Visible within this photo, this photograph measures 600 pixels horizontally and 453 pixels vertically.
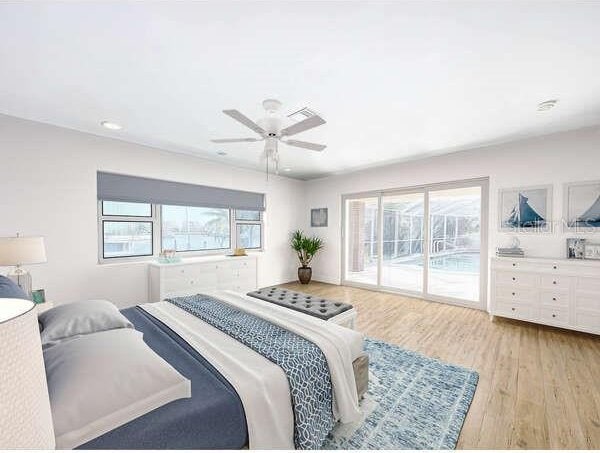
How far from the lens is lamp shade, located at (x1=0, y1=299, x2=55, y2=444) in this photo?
0.33m

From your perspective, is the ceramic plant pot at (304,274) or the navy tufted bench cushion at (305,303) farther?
the ceramic plant pot at (304,274)

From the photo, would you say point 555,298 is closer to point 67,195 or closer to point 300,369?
point 300,369

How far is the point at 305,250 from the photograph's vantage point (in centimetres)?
582

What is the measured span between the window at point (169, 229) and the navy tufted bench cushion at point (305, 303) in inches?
82.7

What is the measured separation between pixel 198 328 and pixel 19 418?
1.59 meters

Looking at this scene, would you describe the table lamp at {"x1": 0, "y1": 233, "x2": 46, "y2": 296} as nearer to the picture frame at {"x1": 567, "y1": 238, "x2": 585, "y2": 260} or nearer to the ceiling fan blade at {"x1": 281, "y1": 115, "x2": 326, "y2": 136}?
the ceiling fan blade at {"x1": 281, "y1": 115, "x2": 326, "y2": 136}

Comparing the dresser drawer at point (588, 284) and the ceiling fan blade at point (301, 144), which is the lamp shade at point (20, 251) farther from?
the dresser drawer at point (588, 284)

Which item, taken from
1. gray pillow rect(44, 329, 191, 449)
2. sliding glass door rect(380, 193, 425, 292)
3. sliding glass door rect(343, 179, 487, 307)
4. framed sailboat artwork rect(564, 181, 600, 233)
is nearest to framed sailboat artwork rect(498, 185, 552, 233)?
framed sailboat artwork rect(564, 181, 600, 233)

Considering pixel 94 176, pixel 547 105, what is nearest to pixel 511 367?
pixel 547 105

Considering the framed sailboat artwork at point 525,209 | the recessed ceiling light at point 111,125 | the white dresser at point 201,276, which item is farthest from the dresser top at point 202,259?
the framed sailboat artwork at point 525,209

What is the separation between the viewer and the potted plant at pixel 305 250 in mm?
5779

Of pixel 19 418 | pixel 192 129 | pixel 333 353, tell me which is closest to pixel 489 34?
pixel 333 353

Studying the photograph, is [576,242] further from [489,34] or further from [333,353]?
[333,353]

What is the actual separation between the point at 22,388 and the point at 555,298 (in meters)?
4.49
